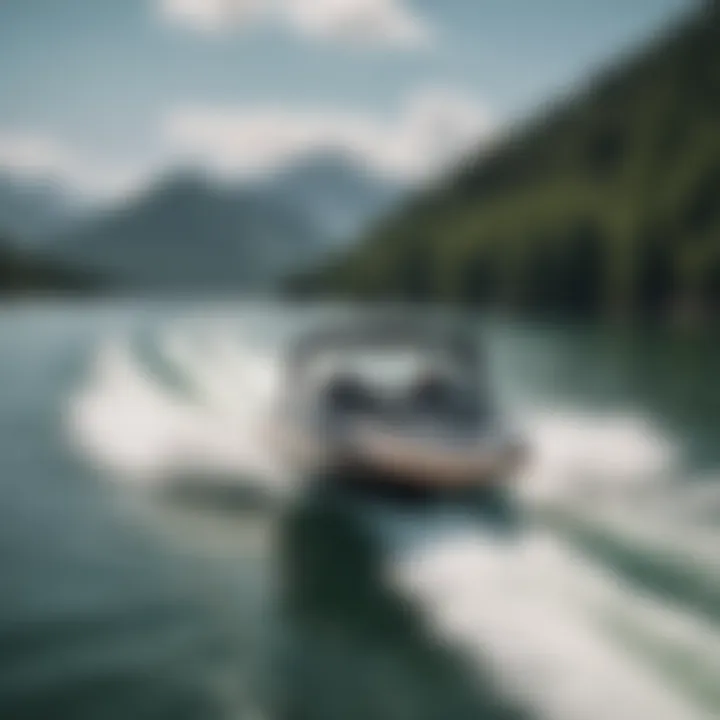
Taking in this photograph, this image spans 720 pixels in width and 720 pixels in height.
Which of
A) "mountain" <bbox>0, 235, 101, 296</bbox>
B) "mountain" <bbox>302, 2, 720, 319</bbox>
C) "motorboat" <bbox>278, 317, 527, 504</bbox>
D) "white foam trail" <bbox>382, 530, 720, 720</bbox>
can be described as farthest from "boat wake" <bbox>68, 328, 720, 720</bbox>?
"mountain" <bbox>302, 2, 720, 319</bbox>

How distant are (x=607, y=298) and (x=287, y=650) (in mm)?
16770

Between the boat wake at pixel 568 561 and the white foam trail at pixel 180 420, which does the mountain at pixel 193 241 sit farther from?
the boat wake at pixel 568 561

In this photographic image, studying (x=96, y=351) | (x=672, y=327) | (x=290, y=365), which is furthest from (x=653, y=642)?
(x=672, y=327)

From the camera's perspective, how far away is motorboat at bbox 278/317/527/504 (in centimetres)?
557

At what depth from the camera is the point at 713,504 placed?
5.23 m

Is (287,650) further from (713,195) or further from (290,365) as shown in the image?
(713,195)

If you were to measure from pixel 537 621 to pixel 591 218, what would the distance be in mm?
20557

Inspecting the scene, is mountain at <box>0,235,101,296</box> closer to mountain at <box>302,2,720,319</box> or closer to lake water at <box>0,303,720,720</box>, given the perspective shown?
lake water at <box>0,303,720,720</box>

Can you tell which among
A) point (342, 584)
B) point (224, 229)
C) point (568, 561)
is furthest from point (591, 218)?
point (342, 584)

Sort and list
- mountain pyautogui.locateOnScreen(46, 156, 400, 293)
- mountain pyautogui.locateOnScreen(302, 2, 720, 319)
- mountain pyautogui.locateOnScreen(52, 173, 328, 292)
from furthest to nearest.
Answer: mountain pyautogui.locateOnScreen(302, 2, 720, 319), mountain pyautogui.locateOnScreen(52, 173, 328, 292), mountain pyautogui.locateOnScreen(46, 156, 400, 293)

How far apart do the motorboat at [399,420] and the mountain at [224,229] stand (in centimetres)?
131

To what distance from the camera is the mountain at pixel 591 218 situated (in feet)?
63.9

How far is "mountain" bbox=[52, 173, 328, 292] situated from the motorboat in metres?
1.93

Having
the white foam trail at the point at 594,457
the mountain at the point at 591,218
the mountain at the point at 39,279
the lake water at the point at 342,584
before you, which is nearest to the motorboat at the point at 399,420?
the lake water at the point at 342,584
